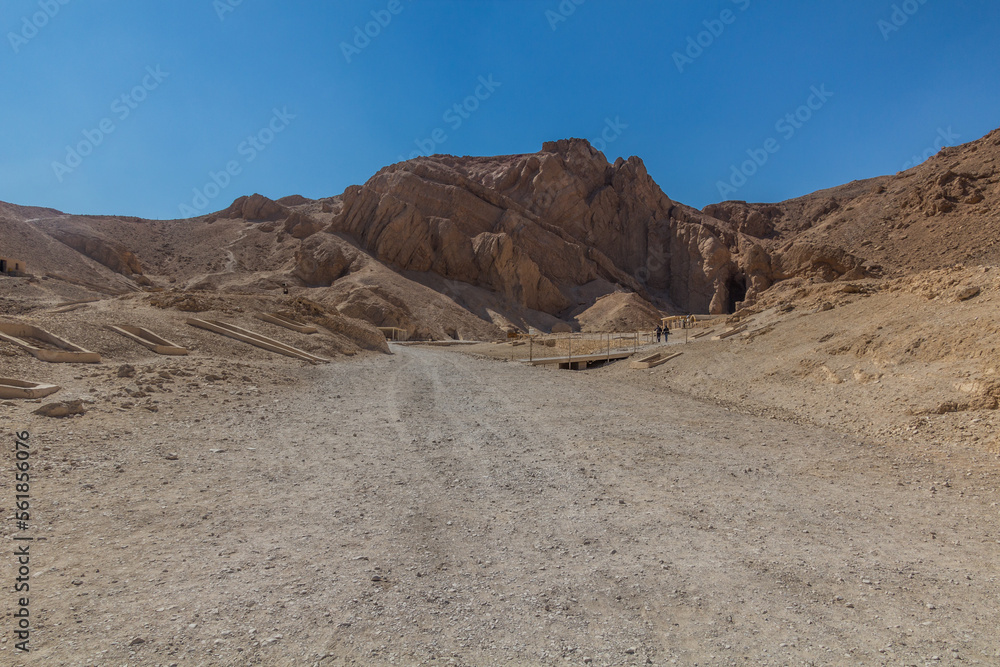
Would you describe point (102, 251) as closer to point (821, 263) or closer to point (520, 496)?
point (520, 496)

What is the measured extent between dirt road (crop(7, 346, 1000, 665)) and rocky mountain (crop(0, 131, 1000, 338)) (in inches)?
1466

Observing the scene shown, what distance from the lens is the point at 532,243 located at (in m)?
74.2

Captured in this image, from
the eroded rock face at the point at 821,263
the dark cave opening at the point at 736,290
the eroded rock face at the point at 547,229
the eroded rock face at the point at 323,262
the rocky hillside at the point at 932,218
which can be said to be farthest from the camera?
the eroded rock face at the point at 547,229

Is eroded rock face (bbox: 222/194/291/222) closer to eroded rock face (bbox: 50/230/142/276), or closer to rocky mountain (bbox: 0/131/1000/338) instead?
rocky mountain (bbox: 0/131/1000/338)

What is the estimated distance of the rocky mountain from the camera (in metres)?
41.0

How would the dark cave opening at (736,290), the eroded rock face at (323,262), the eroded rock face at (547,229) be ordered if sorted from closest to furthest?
the eroded rock face at (323,262)
the dark cave opening at (736,290)
the eroded rock face at (547,229)

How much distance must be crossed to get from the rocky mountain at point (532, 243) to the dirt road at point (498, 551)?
37.2 meters

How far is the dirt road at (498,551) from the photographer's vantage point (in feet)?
10.7

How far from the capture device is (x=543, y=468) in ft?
24.2

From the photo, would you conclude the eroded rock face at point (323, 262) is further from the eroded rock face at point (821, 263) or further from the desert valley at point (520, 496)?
the eroded rock face at point (821, 263)

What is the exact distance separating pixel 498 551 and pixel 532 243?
71.4 m

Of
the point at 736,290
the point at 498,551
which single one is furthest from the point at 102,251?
the point at 736,290

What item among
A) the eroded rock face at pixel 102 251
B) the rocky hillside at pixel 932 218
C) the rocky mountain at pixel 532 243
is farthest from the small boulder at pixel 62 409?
the eroded rock face at pixel 102 251

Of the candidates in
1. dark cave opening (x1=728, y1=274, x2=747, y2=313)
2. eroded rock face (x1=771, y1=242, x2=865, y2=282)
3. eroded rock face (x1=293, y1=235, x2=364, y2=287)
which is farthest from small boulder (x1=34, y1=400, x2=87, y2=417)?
dark cave opening (x1=728, y1=274, x2=747, y2=313)
